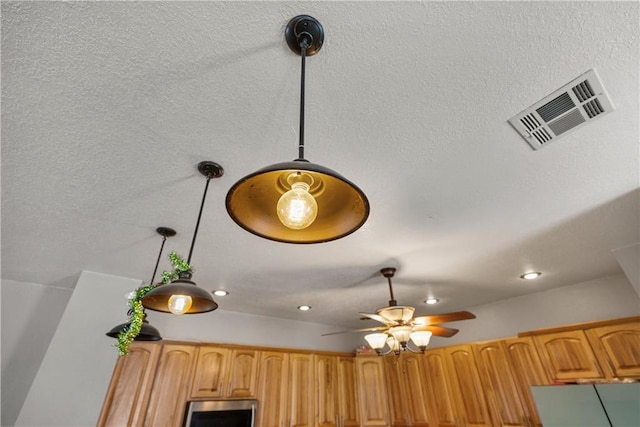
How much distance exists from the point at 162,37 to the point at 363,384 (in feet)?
14.1

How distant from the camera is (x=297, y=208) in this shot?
2.29 feet

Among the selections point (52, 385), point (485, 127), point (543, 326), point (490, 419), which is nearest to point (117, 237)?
point (52, 385)

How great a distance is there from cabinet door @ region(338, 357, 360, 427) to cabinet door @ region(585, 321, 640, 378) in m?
2.61

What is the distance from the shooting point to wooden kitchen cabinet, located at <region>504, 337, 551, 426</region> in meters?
2.87

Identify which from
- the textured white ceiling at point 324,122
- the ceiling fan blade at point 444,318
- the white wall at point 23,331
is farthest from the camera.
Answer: the white wall at point 23,331

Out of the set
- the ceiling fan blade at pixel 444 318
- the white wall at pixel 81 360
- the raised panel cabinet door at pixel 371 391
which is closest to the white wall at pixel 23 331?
the white wall at pixel 81 360

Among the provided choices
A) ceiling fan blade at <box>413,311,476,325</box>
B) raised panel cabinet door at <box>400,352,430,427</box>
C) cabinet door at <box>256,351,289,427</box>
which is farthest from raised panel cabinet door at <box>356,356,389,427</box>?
ceiling fan blade at <box>413,311,476,325</box>

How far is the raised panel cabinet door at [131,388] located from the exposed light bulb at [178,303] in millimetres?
1858

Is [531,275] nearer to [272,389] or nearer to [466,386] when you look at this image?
[466,386]

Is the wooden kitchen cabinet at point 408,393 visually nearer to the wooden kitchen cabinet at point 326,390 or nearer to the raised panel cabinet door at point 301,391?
the wooden kitchen cabinet at point 326,390

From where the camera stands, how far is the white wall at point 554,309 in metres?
2.94

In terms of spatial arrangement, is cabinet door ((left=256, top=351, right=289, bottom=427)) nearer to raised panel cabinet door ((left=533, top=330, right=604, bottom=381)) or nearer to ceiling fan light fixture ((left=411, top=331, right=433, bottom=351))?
ceiling fan light fixture ((left=411, top=331, right=433, bottom=351))

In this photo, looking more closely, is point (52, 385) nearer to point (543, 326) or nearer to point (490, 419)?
point (490, 419)

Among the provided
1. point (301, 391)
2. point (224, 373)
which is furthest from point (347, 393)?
point (224, 373)
